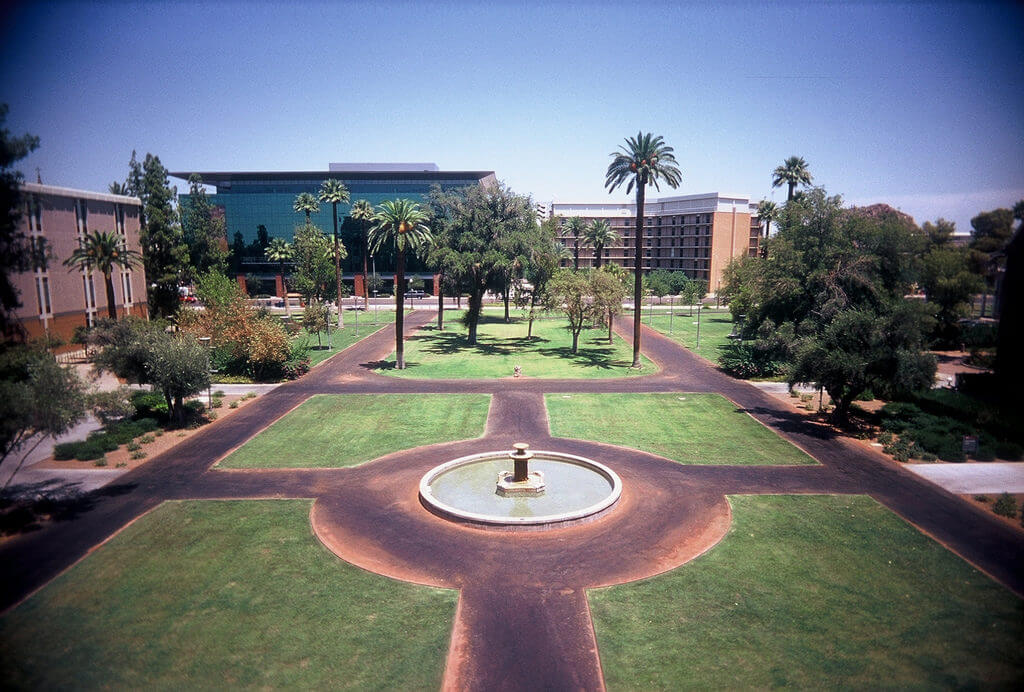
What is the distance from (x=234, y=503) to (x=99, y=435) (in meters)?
12.7

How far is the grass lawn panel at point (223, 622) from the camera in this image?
12.2 metres

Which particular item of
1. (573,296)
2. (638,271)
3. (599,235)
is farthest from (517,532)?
(599,235)

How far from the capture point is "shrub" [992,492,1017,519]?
20.0 m

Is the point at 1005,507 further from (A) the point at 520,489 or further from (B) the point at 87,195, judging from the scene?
(B) the point at 87,195

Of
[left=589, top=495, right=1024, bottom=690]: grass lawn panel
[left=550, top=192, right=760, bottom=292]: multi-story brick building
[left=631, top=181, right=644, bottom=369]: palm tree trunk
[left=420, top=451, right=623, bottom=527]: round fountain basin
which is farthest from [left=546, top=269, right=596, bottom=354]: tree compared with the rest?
[left=550, top=192, right=760, bottom=292]: multi-story brick building

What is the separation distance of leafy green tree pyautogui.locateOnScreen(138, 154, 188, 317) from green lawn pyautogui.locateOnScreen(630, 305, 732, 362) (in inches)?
2201

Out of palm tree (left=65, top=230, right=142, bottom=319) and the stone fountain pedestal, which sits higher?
palm tree (left=65, top=230, right=142, bottom=319)

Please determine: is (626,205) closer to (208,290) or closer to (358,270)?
(358,270)

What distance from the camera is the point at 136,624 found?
14000 millimetres

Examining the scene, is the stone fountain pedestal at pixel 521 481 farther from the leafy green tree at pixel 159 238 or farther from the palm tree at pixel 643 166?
the leafy green tree at pixel 159 238

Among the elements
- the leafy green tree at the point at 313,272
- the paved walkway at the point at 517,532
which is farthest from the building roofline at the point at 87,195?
the paved walkway at the point at 517,532

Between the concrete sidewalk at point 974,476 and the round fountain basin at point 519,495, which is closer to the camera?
the round fountain basin at point 519,495

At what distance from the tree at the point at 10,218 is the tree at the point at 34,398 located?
1779 mm

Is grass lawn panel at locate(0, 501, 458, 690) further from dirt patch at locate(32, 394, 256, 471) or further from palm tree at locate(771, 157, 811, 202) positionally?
palm tree at locate(771, 157, 811, 202)
